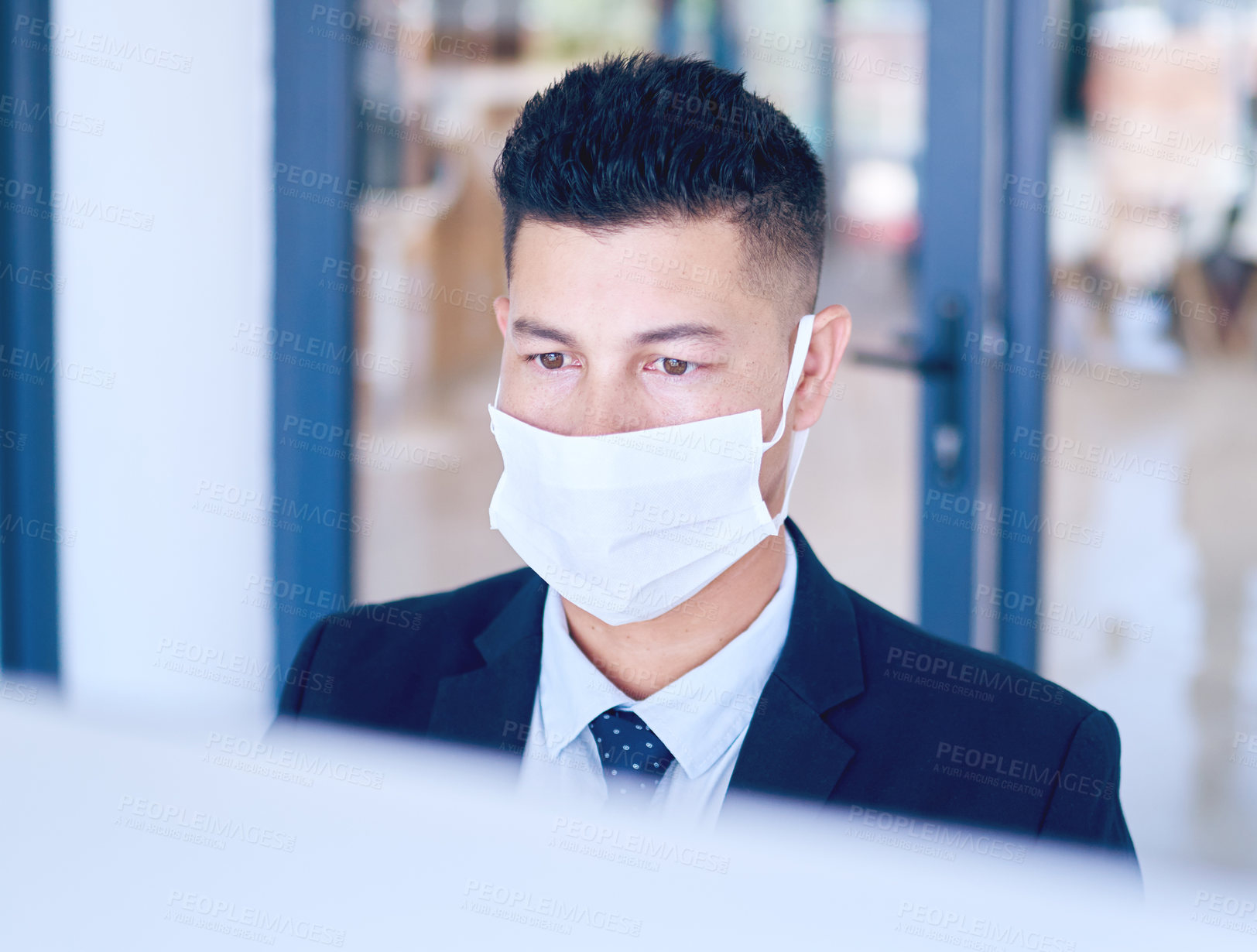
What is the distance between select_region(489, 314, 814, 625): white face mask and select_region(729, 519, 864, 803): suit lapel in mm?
105

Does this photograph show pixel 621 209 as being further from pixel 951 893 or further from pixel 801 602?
pixel 951 893

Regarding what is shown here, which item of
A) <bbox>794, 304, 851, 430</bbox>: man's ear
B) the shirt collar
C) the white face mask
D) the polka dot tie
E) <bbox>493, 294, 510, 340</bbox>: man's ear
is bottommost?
the polka dot tie

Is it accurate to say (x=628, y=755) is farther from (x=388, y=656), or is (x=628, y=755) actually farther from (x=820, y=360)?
(x=820, y=360)

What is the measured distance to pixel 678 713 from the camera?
1.10m

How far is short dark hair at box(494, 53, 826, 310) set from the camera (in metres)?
1.09

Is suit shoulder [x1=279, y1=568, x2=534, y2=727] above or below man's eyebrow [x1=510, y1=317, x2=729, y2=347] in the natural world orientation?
below

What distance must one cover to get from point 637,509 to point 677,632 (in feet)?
0.44

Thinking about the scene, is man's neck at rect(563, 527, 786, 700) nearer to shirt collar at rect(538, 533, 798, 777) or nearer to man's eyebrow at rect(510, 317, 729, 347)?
shirt collar at rect(538, 533, 798, 777)

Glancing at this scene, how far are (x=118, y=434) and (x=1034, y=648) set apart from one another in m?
1.70

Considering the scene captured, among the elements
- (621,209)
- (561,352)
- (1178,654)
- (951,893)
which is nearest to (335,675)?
(561,352)

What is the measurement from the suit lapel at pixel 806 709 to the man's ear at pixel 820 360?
7.9 inches

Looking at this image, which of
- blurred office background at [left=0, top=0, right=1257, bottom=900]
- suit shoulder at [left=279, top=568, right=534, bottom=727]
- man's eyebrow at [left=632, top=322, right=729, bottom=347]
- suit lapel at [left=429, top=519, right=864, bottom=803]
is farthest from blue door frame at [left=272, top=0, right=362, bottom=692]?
man's eyebrow at [left=632, top=322, right=729, bottom=347]

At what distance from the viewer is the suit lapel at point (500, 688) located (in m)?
1.17

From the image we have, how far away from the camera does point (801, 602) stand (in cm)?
116
